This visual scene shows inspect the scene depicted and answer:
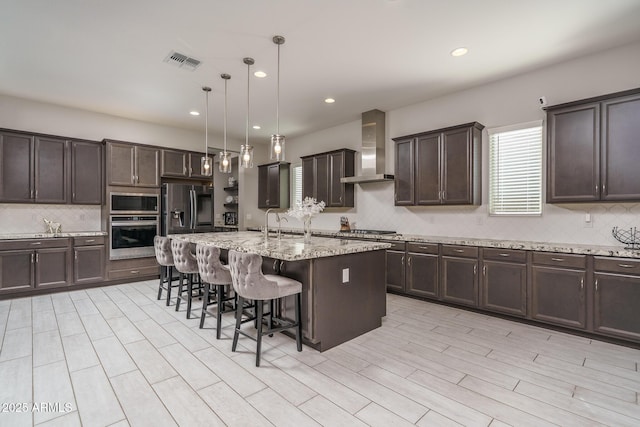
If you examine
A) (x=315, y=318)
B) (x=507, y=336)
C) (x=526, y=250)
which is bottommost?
(x=507, y=336)

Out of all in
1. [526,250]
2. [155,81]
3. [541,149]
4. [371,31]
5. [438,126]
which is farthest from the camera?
[438,126]

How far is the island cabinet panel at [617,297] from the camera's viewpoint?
2910mm

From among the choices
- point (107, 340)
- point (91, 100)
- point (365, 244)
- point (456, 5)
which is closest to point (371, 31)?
point (456, 5)

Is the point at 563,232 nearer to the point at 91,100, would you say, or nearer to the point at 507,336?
the point at 507,336

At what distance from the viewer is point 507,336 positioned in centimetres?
325

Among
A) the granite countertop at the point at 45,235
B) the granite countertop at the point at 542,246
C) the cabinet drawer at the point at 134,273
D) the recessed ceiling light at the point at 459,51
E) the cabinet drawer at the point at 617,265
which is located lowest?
the cabinet drawer at the point at 134,273

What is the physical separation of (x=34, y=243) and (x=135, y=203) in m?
1.51

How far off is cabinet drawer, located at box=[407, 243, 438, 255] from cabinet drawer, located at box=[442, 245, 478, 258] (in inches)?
4.9

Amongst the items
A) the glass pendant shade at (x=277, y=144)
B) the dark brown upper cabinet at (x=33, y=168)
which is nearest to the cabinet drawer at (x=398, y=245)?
the glass pendant shade at (x=277, y=144)

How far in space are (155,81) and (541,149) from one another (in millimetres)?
5185

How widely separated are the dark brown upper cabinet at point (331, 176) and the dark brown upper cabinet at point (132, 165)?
3.01 meters

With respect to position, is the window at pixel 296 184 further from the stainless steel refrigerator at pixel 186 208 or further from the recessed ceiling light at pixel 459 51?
the recessed ceiling light at pixel 459 51

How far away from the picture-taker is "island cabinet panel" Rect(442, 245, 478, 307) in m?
3.93

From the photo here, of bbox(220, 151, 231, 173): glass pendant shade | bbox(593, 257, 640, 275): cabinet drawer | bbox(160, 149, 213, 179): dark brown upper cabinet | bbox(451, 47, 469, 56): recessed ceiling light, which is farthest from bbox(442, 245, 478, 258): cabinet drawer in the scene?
bbox(160, 149, 213, 179): dark brown upper cabinet
